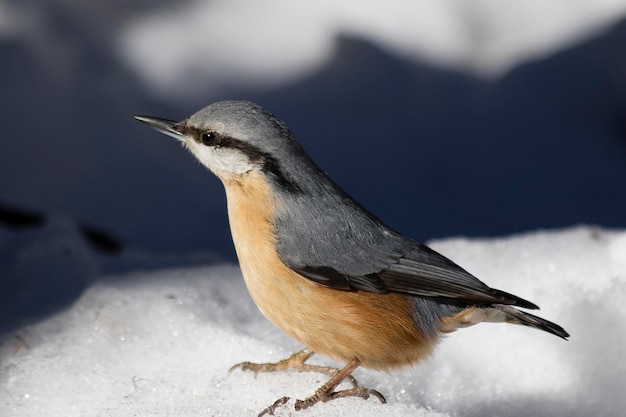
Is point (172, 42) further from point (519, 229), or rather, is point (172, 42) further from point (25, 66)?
point (519, 229)

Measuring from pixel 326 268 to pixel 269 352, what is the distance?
2.00ft

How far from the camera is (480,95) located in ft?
18.0

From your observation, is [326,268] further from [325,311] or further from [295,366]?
[295,366]

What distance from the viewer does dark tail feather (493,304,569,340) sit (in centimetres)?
260

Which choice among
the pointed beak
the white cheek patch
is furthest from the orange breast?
the pointed beak

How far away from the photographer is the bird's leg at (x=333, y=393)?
267 centimetres

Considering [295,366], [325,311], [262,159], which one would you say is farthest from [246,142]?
[295,366]

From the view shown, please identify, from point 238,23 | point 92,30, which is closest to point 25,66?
point 92,30

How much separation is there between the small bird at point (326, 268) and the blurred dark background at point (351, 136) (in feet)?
6.20

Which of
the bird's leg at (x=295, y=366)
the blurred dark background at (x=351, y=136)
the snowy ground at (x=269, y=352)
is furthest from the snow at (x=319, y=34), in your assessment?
the bird's leg at (x=295, y=366)

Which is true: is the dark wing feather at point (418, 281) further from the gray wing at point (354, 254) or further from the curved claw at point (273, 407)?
the curved claw at point (273, 407)

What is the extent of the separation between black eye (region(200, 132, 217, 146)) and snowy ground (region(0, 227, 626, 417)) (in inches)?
29.3

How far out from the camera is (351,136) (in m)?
5.30

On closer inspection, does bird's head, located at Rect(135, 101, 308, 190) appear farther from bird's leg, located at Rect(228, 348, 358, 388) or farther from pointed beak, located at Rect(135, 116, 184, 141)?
bird's leg, located at Rect(228, 348, 358, 388)
